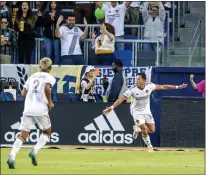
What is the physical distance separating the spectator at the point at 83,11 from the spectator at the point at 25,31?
139cm

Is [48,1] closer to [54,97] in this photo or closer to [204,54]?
[54,97]

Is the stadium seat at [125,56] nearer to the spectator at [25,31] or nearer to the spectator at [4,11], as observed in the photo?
the spectator at [25,31]

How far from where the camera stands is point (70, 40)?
78.9 feet

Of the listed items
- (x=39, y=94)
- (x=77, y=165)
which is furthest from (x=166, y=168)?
(x=39, y=94)

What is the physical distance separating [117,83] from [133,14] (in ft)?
8.68

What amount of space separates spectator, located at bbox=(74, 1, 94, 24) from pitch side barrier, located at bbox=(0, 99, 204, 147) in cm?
305

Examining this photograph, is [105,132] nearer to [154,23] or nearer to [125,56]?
[125,56]

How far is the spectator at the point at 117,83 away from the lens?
23141mm

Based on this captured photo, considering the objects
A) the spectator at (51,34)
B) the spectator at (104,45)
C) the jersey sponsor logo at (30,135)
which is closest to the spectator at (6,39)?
the spectator at (51,34)

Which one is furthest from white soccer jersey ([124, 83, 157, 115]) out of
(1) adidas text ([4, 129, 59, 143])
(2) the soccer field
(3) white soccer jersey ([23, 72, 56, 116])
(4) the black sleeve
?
(3) white soccer jersey ([23, 72, 56, 116])

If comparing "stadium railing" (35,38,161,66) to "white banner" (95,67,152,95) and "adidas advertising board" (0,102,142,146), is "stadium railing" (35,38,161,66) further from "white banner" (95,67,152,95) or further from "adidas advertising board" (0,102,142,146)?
"adidas advertising board" (0,102,142,146)

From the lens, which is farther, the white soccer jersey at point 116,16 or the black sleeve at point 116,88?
the white soccer jersey at point 116,16

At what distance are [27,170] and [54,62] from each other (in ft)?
32.1

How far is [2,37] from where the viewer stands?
23.8 metres
